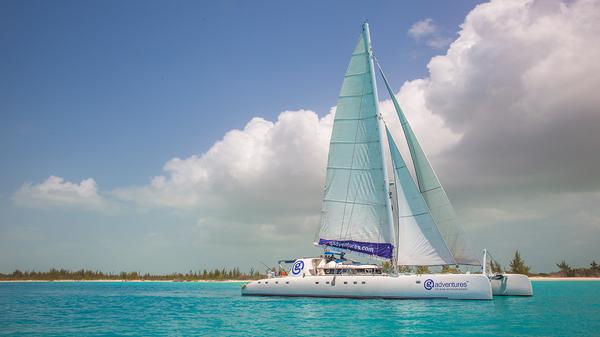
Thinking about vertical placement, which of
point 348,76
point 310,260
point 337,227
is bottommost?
point 310,260

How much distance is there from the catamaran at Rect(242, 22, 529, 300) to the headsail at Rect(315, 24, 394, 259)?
0.07 metres

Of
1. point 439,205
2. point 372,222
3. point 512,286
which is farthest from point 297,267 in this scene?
point 512,286

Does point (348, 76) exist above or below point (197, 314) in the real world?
above

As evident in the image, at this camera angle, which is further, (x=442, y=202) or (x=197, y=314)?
(x=442, y=202)

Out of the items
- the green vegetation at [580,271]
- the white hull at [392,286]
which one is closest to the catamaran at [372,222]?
the white hull at [392,286]

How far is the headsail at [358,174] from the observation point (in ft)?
110

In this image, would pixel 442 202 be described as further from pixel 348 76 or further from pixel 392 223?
pixel 348 76

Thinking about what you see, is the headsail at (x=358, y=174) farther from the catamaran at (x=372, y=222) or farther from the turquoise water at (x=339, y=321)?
the turquoise water at (x=339, y=321)

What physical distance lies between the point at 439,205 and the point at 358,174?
632 centimetres

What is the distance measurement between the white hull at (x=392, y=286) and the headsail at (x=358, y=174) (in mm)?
2871

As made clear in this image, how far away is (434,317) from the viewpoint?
22.7m

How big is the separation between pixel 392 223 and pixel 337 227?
14.8 ft

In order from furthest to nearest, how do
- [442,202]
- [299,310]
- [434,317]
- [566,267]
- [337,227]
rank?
1. [566,267]
2. [337,227]
3. [442,202]
4. [299,310]
5. [434,317]

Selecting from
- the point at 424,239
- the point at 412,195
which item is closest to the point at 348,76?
the point at 412,195
